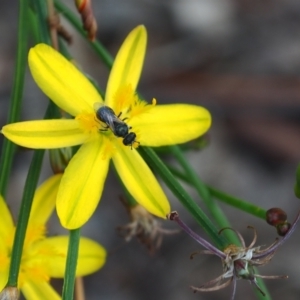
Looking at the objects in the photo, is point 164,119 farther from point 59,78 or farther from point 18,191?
point 18,191

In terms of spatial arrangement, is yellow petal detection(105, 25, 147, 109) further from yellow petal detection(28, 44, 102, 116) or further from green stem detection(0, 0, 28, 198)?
green stem detection(0, 0, 28, 198)

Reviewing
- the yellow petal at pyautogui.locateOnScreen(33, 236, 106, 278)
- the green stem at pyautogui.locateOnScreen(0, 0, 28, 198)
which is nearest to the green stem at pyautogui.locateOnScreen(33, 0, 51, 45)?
the green stem at pyautogui.locateOnScreen(0, 0, 28, 198)

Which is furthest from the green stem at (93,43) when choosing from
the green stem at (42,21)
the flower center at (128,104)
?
the flower center at (128,104)

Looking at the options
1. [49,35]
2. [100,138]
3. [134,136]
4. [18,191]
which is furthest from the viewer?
[18,191]

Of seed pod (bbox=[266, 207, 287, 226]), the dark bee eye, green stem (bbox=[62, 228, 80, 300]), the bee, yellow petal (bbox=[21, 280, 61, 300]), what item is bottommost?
yellow petal (bbox=[21, 280, 61, 300])

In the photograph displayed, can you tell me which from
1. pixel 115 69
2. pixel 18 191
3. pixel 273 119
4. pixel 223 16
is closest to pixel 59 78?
pixel 115 69
